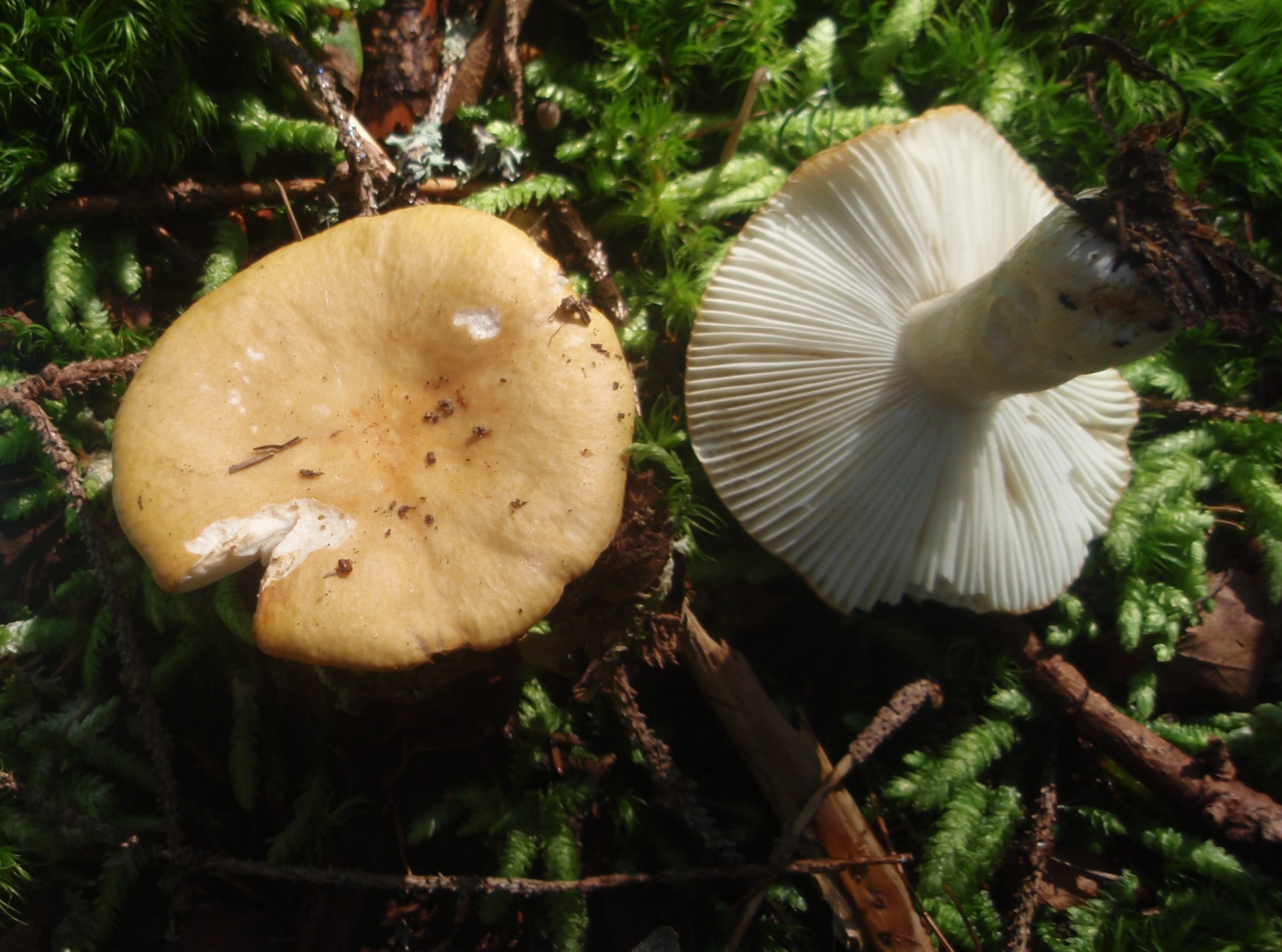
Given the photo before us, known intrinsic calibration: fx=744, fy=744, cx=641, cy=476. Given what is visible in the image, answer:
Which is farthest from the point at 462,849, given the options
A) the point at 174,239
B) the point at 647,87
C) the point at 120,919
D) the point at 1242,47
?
the point at 1242,47

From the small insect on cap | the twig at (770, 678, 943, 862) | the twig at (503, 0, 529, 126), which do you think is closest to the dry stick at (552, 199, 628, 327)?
the twig at (503, 0, 529, 126)

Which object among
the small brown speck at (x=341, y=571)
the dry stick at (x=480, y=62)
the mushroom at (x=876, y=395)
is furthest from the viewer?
the dry stick at (x=480, y=62)

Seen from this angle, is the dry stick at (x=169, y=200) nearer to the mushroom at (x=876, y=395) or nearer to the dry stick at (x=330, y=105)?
the dry stick at (x=330, y=105)

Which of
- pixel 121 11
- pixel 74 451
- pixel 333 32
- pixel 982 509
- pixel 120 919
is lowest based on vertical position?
pixel 120 919

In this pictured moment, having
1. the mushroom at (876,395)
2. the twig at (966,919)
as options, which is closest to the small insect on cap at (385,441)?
the mushroom at (876,395)

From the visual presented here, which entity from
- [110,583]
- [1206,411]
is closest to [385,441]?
[110,583]

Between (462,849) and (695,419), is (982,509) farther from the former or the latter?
(462,849)

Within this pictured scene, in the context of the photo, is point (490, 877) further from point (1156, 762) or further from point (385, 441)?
point (1156, 762)
